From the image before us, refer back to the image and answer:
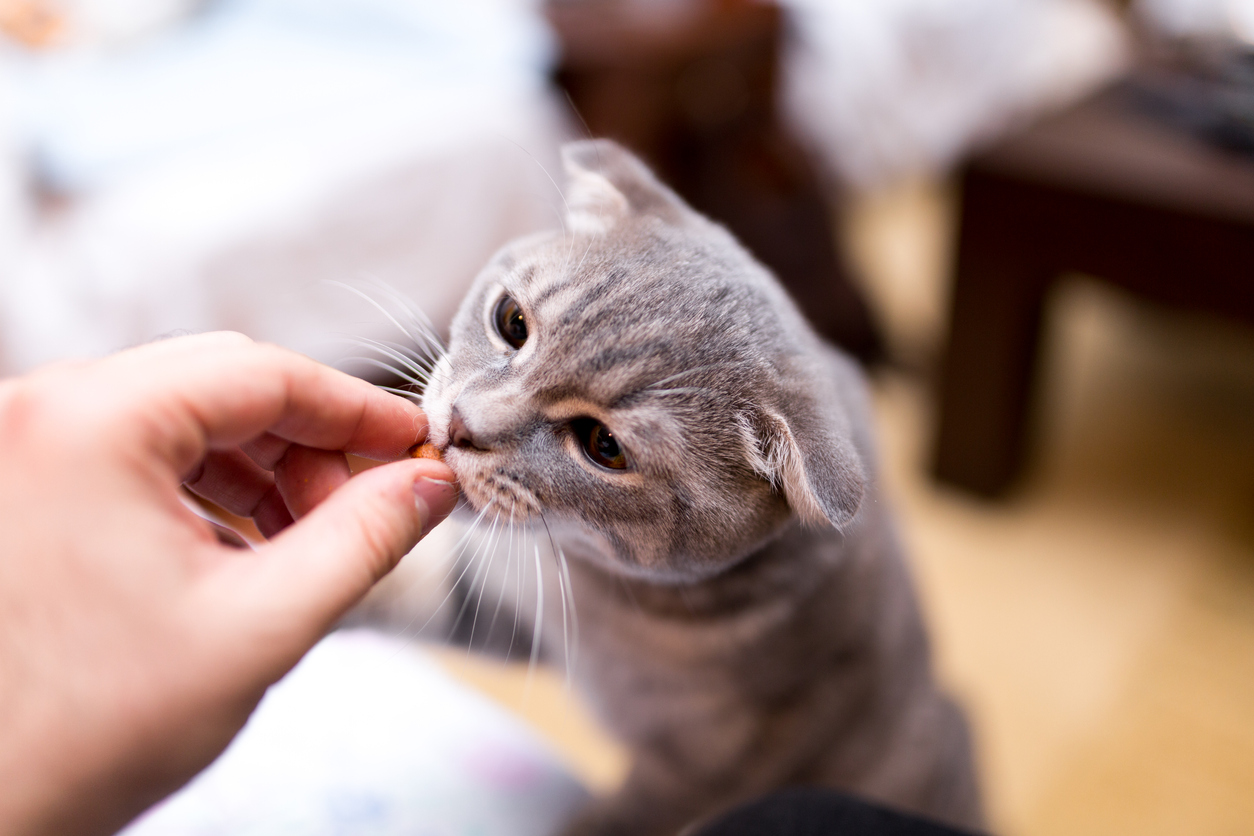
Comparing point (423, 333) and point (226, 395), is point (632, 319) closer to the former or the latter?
point (423, 333)

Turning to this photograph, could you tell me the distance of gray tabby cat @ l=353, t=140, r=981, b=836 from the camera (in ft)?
2.60

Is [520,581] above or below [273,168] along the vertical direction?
below

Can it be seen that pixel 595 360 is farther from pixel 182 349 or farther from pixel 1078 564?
pixel 1078 564

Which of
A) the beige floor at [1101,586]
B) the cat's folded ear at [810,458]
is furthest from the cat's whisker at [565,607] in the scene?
the cat's folded ear at [810,458]

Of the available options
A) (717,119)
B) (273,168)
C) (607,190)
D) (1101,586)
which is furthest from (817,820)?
(717,119)

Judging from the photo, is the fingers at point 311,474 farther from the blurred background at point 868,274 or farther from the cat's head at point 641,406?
the blurred background at point 868,274

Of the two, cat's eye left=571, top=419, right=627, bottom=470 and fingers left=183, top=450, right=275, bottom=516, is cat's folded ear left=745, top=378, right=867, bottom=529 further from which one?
fingers left=183, top=450, right=275, bottom=516

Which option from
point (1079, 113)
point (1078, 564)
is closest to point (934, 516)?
point (1078, 564)

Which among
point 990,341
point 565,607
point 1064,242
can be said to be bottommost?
point 990,341

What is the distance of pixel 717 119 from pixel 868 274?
74 cm

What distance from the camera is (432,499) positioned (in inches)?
23.7

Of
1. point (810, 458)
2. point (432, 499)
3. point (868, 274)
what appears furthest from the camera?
point (868, 274)

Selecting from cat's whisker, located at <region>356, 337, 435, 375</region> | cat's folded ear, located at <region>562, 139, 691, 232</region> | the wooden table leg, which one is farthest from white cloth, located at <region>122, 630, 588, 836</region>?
the wooden table leg

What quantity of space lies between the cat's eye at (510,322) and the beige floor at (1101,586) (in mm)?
520
